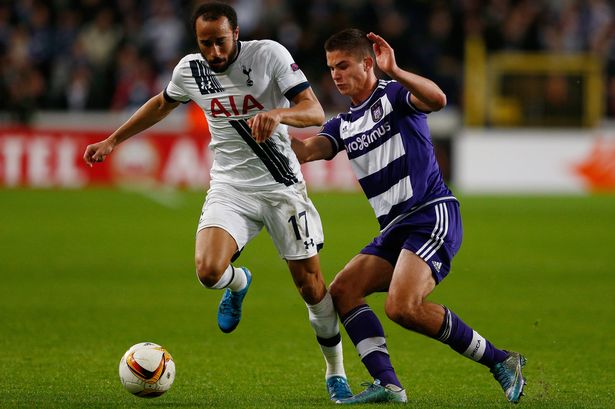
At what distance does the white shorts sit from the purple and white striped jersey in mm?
544

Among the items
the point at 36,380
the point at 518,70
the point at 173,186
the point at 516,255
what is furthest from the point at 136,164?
the point at 36,380

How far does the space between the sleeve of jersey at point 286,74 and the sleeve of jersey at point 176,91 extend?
1.97 feet

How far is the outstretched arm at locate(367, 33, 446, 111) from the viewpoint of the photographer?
18.9 ft

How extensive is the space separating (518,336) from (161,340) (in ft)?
8.67

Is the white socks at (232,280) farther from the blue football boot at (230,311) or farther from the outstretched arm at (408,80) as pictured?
the outstretched arm at (408,80)

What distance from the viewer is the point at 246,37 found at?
72.1ft

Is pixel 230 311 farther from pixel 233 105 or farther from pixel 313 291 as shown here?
pixel 233 105

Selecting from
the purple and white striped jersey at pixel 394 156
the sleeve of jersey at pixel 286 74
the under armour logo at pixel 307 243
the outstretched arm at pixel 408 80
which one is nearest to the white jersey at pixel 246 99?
the sleeve of jersey at pixel 286 74

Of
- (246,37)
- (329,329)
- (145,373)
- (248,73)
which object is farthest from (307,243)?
(246,37)

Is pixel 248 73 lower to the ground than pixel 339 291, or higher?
higher

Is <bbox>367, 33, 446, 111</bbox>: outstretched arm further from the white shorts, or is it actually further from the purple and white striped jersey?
the white shorts

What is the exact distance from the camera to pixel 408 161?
6.27 m

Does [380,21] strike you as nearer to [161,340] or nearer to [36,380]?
[161,340]

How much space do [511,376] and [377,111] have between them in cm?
160
